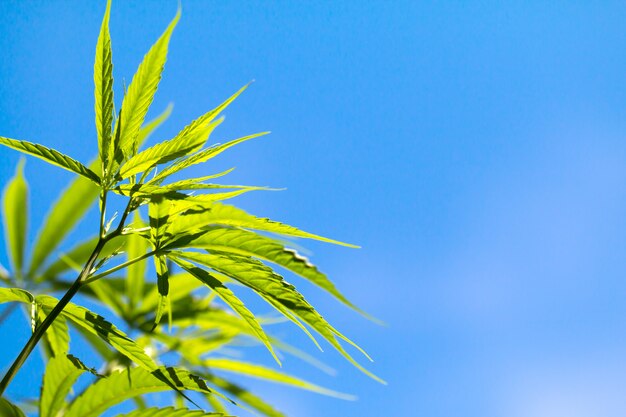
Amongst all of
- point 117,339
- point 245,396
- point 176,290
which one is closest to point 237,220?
point 117,339

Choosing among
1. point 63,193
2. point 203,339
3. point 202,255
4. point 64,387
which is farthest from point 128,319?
point 202,255

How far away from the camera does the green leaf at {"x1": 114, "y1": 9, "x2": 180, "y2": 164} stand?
0.59 metres

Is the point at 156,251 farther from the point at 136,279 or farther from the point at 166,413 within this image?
the point at 136,279

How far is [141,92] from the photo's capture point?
0.60m

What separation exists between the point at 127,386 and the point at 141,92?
280 millimetres

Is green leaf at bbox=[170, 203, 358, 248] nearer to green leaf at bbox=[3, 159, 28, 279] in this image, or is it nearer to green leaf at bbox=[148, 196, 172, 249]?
green leaf at bbox=[148, 196, 172, 249]

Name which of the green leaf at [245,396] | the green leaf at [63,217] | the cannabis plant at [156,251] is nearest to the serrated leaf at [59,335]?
the cannabis plant at [156,251]

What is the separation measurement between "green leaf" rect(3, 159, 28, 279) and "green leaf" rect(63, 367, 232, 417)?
83cm

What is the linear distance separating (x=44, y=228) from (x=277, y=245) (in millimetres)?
949

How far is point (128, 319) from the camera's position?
4.53ft

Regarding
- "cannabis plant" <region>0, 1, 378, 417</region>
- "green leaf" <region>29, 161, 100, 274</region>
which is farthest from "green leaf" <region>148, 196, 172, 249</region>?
"green leaf" <region>29, 161, 100, 274</region>

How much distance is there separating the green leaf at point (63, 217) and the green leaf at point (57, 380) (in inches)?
29.0

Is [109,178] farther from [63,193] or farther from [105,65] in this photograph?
[63,193]

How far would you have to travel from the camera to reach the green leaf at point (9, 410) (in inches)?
24.5
